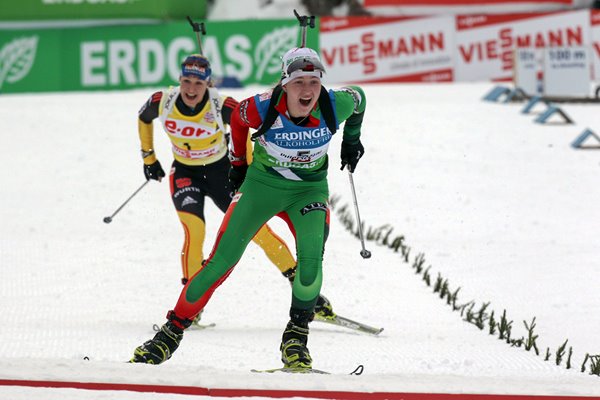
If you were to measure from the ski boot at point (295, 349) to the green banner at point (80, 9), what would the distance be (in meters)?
20.9

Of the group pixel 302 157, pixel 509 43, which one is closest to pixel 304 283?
pixel 302 157

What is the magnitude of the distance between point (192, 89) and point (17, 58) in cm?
1921

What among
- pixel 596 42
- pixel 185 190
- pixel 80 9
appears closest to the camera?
pixel 185 190

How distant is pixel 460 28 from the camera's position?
26047 mm

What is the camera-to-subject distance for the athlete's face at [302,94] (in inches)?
214

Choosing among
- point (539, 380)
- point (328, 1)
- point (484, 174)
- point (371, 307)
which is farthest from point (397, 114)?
point (539, 380)

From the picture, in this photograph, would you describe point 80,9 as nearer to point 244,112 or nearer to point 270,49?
point 270,49

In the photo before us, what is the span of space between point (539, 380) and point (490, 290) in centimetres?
431

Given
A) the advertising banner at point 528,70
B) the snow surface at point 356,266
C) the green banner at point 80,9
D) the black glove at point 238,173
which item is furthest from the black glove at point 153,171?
the green banner at point 80,9

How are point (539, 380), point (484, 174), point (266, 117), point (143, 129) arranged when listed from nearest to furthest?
point (539, 380)
point (266, 117)
point (143, 129)
point (484, 174)

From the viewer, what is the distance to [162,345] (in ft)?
17.8

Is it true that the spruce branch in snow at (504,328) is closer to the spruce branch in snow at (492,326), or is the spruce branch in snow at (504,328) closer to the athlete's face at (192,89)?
the spruce branch in snow at (492,326)

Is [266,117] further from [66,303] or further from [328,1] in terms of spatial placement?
[328,1]

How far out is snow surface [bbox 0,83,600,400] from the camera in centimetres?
566
